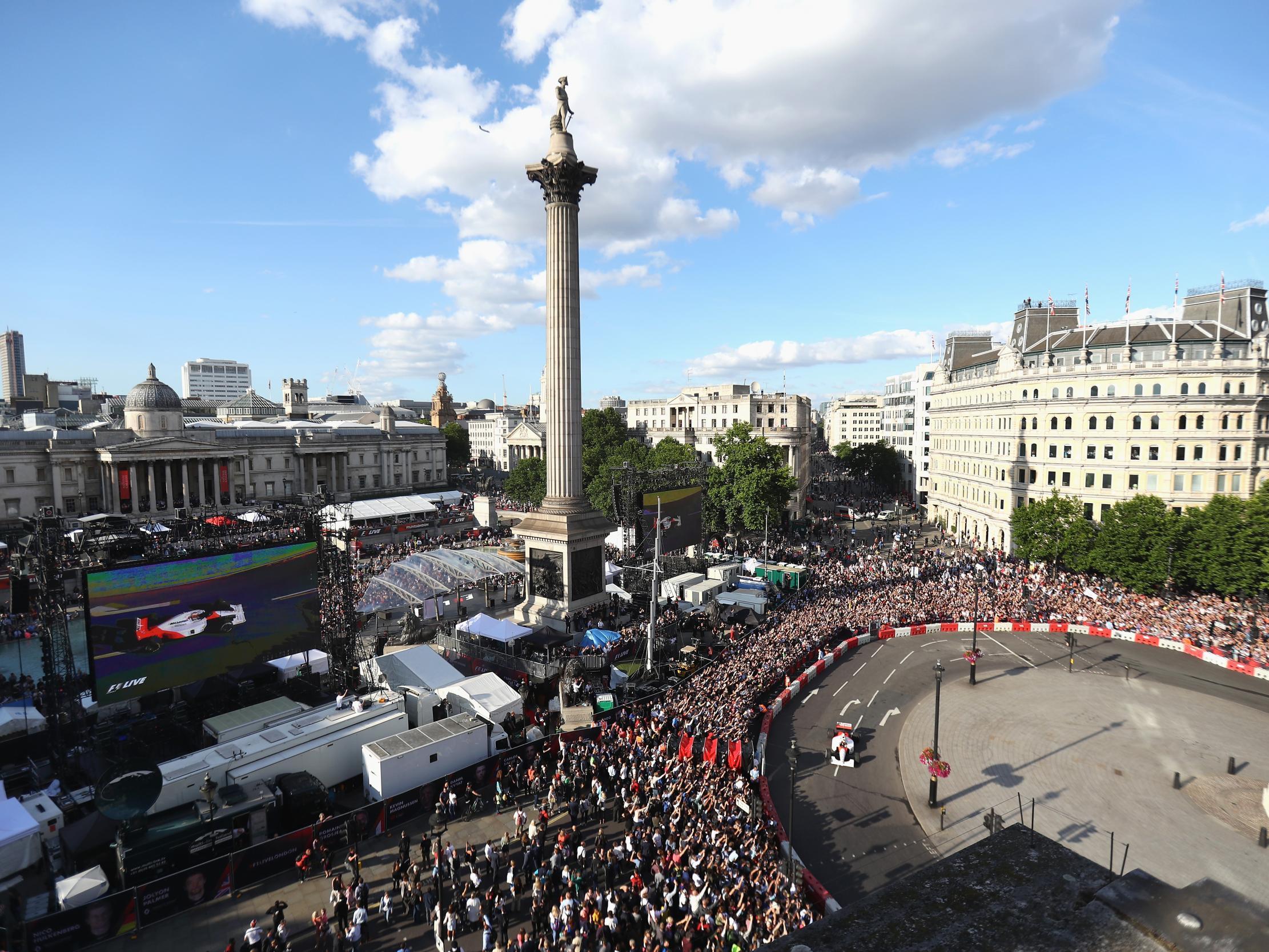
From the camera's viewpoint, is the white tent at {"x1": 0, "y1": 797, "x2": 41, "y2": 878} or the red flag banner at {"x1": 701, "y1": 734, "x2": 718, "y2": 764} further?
the red flag banner at {"x1": 701, "y1": 734, "x2": 718, "y2": 764}

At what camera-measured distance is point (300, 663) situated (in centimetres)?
3102

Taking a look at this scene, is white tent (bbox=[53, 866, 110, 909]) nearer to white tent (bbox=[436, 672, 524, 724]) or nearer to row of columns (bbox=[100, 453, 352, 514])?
white tent (bbox=[436, 672, 524, 724])

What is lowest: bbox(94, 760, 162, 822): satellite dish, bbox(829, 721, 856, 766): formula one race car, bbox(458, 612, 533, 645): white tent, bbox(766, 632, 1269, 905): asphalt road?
bbox(766, 632, 1269, 905): asphalt road

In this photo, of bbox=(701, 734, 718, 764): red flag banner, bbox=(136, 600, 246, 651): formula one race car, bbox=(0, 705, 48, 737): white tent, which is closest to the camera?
bbox=(701, 734, 718, 764): red flag banner

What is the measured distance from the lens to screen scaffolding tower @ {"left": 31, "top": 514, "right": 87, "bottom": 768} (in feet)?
73.4

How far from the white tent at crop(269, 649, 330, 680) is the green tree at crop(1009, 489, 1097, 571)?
4597 centimetres

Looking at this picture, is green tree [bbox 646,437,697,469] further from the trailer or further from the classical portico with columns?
the trailer

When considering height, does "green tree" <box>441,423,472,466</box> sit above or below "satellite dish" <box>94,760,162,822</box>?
above

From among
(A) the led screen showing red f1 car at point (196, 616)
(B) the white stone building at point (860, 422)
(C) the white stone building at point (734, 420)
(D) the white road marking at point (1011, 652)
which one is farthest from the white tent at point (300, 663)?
(B) the white stone building at point (860, 422)

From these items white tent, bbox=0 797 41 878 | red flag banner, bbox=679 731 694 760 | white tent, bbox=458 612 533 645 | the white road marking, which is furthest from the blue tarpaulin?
the white road marking

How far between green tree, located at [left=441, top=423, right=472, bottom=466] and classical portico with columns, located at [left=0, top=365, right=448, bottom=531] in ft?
109

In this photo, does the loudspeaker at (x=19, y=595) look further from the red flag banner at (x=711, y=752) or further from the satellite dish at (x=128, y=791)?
the red flag banner at (x=711, y=752)

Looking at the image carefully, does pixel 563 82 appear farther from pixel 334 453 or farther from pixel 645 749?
pixel 334 453

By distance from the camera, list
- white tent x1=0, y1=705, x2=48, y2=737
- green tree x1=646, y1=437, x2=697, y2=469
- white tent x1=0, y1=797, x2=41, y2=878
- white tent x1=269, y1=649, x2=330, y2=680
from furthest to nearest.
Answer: green tree x1=646, y1=437, x2=697, y2=469
white tent x1=269, y1=649, x2=330, y2=680
white tent x1=0, y1=705, x2=48, y2=737
white tent x1=0, y1=797, x2=41, y2=878
